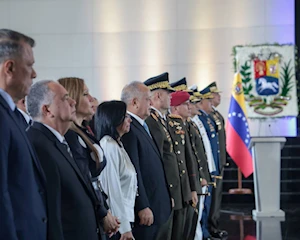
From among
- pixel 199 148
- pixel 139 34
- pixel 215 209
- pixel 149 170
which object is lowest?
pixel 215 209

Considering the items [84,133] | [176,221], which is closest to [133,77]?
[176,221]

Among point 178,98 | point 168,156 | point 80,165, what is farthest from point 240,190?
point 80,165

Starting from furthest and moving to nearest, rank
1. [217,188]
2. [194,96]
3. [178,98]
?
1. [217,188]
2. [194,96]
3. [178,98]

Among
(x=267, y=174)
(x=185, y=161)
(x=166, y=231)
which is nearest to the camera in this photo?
(x=166, y=231)

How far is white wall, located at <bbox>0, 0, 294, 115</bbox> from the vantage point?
12.2 m

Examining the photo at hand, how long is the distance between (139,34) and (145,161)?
8.41 metres

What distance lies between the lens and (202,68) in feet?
40.2

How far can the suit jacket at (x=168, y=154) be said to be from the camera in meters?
4.64

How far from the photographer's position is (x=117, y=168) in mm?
3631

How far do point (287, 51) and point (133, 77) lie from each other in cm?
277

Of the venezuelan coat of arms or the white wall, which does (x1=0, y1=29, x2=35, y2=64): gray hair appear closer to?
the venezuelan coat of arms

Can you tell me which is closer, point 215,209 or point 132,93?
point 132,93

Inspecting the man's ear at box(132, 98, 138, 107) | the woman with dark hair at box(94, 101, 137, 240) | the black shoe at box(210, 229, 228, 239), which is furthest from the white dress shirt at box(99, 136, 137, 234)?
the black shoe at box(210, 229, 228, 239)

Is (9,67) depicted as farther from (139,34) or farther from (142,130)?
(139,34)
